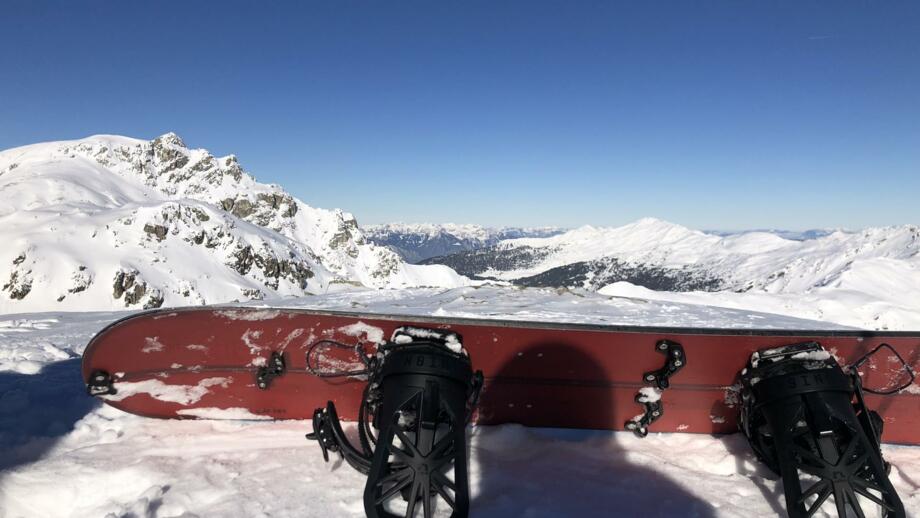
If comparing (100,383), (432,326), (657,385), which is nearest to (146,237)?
(100,383)

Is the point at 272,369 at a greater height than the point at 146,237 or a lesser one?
lesser

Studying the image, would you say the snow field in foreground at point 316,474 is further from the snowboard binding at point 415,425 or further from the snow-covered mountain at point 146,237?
the snow-covered mountain at point 146,237

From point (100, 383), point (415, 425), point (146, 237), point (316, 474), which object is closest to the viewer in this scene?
point (415, 425)

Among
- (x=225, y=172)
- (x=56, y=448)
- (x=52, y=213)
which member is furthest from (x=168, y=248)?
(x=225, y=172)

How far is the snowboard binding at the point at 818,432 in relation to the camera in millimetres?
2262

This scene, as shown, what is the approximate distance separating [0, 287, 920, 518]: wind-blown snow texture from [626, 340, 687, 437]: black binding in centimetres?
14

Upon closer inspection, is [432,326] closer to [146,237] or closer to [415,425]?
[415,425]

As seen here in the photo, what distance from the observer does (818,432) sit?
94.4 inches

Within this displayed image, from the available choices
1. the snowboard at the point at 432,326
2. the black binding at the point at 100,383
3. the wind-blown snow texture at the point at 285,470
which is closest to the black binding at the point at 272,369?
the snowboard at the point at 432,326

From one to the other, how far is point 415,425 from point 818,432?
2.17 metres

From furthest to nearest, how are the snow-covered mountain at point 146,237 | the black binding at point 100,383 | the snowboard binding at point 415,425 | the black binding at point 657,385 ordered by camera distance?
the snow-covered mountain at point 146,237, the black binding at point 100,383, the black binding at point 657,385, the snowboard binding at point 415,425

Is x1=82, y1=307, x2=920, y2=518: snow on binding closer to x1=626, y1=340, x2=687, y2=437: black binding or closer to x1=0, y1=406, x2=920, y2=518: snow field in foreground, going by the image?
x1=626, y1=340, x2=687, y2=437: black binding

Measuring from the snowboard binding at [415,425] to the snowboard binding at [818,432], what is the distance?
1762 millimetres

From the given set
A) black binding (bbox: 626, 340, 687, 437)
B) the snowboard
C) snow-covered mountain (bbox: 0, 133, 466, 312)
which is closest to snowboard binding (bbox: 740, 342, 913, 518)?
black binding (bbox: 626, 340, 687, 437)
